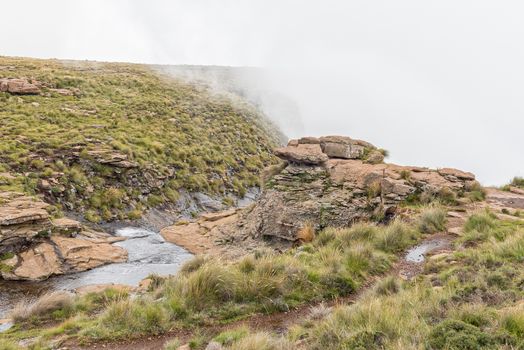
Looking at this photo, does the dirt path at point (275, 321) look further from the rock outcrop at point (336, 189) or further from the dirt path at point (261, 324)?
the rock outcrop at point (336, 189)

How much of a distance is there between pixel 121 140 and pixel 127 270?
51.8 feet

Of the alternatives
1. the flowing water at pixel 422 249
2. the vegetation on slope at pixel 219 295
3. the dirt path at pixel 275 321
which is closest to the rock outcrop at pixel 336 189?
the flowing water at pixel 422 249

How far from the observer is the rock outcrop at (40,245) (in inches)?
566

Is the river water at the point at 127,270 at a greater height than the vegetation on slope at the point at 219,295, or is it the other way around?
the vegetation on slope at the point at 219,295

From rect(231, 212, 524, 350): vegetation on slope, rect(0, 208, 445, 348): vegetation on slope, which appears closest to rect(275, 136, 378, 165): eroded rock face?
rect(0, 208, 445, 348): vegetation on slope

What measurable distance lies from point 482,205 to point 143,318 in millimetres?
12916

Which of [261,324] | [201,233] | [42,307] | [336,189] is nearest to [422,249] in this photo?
[261,324]

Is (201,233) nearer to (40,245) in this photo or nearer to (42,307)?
(40,245)

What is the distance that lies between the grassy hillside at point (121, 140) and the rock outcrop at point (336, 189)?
30.9ft

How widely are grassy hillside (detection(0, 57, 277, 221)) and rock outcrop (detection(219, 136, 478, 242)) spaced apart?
9428 millimetres

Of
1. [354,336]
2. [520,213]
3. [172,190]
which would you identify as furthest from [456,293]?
[172,190]

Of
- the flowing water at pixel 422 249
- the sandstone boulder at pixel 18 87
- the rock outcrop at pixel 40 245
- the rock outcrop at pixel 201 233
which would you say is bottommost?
the rock outcrop at pixel 201 233

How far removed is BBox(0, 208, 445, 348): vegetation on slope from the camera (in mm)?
8125

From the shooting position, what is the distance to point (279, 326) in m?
8.12
